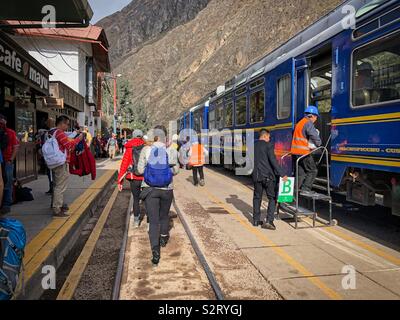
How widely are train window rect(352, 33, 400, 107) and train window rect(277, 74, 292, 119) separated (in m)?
2.69

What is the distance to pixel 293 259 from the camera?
17.9 ft

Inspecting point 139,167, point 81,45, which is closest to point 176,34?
point 81,45

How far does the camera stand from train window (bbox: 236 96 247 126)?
524 inches

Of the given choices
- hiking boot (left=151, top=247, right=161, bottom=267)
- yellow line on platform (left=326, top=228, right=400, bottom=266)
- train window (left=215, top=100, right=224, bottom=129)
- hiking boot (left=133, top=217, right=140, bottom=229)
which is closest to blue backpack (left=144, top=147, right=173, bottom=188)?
hiking boot (left=151, top=247, right=161, bottom=267)

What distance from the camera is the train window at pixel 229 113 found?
15192 millimetres

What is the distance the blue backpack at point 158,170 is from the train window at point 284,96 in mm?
4593

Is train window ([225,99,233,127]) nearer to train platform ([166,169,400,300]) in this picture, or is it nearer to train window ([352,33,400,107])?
train platform ([166,169,400,300])

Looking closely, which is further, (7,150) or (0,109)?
(0,109)

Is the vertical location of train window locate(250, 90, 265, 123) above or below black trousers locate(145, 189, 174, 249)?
above

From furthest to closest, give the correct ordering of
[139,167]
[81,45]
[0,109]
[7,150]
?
[81,45]
[0,109]
[7,150]
[139,167]

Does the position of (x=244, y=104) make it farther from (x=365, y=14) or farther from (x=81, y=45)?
(x=81, y=45)

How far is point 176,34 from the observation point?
381 ft

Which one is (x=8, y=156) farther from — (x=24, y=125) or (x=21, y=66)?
(x=24, y=125)
